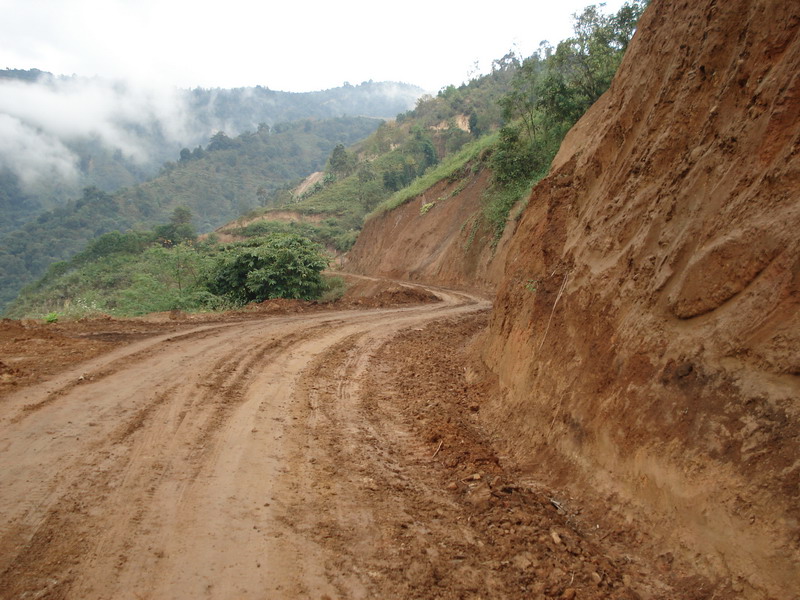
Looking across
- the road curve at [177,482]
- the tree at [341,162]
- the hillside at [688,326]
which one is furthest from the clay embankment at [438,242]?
the tree at [341,162]

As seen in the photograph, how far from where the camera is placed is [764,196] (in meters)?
3.38

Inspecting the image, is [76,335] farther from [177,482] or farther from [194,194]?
[194,194]

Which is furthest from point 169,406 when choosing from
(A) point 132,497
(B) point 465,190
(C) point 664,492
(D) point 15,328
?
(B) point 465,190

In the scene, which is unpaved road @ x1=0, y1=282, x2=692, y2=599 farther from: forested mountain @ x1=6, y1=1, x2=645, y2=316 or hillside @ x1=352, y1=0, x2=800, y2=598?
forested mountain @ x1=6, y1=1, x2=645, y2=316

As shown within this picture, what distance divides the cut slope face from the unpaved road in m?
0.48

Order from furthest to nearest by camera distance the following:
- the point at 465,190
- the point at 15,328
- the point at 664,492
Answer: the point at 465,190 < the point at 15,328 < the point at 664,492

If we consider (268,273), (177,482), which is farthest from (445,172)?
(177,482)

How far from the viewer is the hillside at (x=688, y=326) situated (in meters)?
2.72

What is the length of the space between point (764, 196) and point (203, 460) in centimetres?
514

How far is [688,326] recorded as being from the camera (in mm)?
3604

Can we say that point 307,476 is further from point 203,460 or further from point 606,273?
point 606,273

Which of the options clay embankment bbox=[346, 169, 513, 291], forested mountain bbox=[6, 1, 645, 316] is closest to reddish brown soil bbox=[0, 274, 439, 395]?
forested mountain bbox=[6, 1, 645, 316]

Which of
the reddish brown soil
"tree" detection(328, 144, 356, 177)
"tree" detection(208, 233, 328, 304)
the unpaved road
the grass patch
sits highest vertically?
"tree" detection(328, 144, 356, 177)

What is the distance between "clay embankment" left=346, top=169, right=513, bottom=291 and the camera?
2527 centimetres
